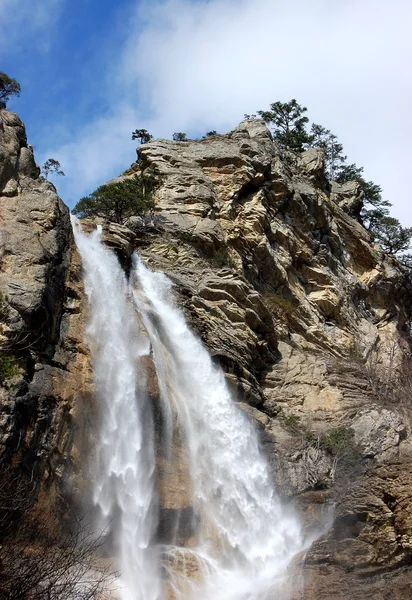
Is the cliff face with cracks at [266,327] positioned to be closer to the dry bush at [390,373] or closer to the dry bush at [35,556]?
the dry bush at [390,373]

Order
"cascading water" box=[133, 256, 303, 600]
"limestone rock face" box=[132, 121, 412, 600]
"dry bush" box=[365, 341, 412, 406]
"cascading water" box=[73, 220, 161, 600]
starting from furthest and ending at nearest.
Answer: "dry bush" box=[365, 341, 412, 406] < "limestone rock face" box=[132, 121, 412, 600] < "cascading water" box=[133, 256, 303, 600] < "cascading water" box=[73, 220, 161, 600]

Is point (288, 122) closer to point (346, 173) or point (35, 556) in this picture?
point (346, 173)

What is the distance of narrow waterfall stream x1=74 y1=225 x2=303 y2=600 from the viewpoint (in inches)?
598

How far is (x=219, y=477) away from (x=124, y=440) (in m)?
4.04

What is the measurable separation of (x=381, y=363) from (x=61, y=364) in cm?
2437

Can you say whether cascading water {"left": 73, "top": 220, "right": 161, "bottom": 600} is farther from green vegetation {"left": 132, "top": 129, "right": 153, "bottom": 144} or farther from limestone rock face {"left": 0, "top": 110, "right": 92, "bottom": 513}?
green vegetation {"left": 132, "top": 129, "right": 153, "bottom": 144}

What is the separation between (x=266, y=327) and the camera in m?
27.6

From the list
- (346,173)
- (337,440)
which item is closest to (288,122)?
(346,173)

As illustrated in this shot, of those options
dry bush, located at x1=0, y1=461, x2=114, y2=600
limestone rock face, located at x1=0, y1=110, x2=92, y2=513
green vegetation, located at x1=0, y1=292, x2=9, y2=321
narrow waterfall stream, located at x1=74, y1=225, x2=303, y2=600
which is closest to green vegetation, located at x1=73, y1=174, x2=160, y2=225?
narrow waterfall stream, located at x1=74, y1=225, x2=303, y2=600

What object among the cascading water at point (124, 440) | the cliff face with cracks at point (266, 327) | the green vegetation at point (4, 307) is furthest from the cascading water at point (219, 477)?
the green vegetation at point (4, 307)

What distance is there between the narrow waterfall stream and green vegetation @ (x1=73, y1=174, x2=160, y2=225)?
6.56m

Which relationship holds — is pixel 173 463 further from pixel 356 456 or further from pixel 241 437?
pixel 356 456

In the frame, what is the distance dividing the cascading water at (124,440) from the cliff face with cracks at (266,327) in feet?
1.76

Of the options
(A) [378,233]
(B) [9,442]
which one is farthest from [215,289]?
(A) [378,233]
